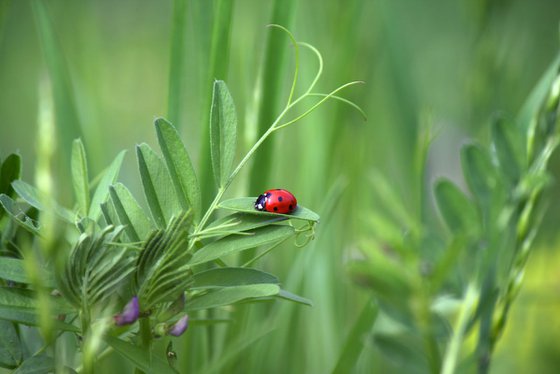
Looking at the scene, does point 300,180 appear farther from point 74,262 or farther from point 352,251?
point 74,262

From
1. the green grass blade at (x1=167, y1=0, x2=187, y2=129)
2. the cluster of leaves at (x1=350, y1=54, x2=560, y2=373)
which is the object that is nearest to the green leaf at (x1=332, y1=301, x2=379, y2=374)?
the cluster of leaves at (x1=350, y1=54, x2=560, y2=373)

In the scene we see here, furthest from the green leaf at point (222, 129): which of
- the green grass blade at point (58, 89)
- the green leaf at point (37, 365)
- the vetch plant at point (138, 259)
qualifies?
the green grass blade at point (58, 89)

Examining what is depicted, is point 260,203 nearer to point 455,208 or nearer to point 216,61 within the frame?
point 216,61

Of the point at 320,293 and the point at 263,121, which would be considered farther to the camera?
the point at 320,293

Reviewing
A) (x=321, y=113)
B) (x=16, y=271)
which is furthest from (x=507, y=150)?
(x=16, y=271)

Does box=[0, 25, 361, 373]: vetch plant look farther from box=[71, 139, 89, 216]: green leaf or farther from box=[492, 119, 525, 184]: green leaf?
box=[492, 119, 525, 184]: green leaf

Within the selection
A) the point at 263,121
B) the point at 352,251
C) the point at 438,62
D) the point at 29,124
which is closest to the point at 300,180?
the point at 352,251
